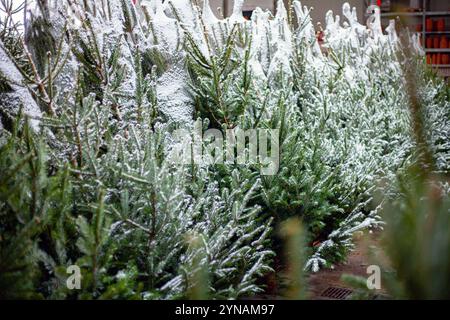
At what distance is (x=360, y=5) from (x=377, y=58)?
29.6 feet

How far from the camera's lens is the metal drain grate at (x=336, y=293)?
8.41ft

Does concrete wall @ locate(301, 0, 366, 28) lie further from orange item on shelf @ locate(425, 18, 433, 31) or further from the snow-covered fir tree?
the snow-covered fir tree

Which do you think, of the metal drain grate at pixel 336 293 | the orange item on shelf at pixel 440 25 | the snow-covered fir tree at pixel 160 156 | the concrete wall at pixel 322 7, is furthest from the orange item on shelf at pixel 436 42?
the metal drain grate at pixel 336 293

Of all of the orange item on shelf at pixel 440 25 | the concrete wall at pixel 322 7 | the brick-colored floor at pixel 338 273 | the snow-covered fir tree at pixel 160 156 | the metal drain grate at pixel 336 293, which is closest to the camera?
the snow-covered fir tree at pixel 160 156

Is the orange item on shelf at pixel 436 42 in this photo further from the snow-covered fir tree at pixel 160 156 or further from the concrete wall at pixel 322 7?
the snow-covered fir tree at pixel 160 156

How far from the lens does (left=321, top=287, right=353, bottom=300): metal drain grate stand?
101 inches

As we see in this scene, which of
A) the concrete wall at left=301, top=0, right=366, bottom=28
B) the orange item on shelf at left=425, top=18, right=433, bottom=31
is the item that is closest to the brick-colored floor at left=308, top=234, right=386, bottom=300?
the concrete wall at left=301, top=0, right=366, bottom=28

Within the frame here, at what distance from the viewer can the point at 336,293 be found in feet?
8.62

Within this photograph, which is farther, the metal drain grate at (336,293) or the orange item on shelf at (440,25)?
the orange item on shelf at (440,25)

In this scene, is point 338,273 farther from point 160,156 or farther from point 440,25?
point 440,25

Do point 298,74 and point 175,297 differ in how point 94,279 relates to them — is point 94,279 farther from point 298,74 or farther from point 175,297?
point 298,74

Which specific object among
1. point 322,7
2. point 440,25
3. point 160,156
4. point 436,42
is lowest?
point 160,156

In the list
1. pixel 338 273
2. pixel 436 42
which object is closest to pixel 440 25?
pixel 436 42

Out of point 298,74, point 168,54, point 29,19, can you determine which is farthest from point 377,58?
point 29,19
